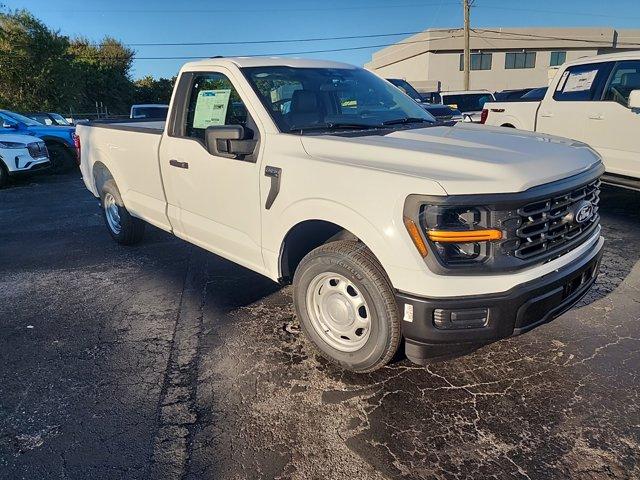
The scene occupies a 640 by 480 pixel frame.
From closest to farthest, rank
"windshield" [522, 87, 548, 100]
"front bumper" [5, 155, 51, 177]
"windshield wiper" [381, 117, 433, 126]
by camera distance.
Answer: "windshield wiper" [381, 117, 433, 126]
"windshield" [522, 87, 548, 100]
"front bumper" [5, 155, 51, 177]

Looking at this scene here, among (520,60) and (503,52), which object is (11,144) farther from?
(520,60)

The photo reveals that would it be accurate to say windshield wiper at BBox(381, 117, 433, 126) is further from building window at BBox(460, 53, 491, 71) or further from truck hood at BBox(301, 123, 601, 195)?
building window at BBox(460, 53, 491, 71)

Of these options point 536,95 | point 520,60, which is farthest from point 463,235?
point 520,60

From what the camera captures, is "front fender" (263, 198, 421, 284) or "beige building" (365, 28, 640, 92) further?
"beige building" (365, 28, 640, 92)

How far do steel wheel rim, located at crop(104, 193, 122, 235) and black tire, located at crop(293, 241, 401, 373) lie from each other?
11.3 feet

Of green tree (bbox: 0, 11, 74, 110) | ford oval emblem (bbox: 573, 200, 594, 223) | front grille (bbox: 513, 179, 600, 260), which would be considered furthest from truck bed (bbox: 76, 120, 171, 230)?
green tree (bbox: 0, 11, 74, 110)

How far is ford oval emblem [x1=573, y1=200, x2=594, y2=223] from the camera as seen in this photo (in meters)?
2.82

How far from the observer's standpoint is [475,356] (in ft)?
10.7

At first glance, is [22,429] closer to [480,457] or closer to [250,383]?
[250,383]

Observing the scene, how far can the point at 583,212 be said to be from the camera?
2.89m

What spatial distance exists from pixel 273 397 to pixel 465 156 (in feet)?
5.78

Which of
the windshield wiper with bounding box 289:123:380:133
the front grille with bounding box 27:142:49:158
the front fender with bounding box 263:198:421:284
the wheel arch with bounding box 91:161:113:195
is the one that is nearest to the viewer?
the front fender with bounding box 263:198:421:284

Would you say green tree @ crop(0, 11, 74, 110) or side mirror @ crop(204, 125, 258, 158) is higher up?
green tree @ crop(0, 11, 74, 110)

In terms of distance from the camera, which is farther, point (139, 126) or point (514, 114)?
point (514, 114)
